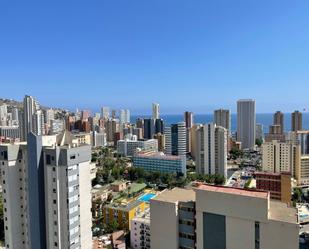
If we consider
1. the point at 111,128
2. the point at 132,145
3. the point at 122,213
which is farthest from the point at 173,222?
the point at 111,128

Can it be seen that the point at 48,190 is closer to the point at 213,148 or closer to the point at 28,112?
the point at 213,148

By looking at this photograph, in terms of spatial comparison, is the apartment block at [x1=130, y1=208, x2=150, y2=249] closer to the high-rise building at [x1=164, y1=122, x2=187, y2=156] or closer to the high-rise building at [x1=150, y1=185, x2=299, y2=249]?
the high-rise building at [x1=150, y1=185, x2=299, y2=249]

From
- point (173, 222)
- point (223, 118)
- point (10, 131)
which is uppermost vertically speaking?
point (223, 118)

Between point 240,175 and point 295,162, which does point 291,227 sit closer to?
point 295,162

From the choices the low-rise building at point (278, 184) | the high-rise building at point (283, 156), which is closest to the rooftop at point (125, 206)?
the low-rise building at point (278, 184)

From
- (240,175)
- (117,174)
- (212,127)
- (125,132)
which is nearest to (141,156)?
(117,174)

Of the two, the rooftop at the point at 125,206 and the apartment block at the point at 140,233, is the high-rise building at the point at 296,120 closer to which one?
the rooftop at the point at 125,206
